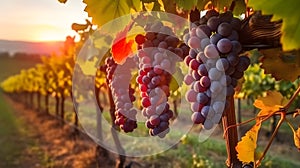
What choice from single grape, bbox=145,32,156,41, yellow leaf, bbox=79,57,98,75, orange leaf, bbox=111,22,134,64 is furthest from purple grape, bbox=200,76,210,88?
yellow leaf, bbox=79,57,98,75

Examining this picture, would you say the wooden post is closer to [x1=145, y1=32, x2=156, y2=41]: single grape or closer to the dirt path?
[x1=145, y1=32, x2=156, y2=41]: single grape

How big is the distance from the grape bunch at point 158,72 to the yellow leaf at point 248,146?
25 cm

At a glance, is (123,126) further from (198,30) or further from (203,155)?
(203,155)

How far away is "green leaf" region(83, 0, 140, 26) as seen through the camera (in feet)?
4.96

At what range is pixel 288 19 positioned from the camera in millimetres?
848

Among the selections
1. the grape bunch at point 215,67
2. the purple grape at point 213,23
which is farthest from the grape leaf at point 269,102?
the purple grape at point 213,23

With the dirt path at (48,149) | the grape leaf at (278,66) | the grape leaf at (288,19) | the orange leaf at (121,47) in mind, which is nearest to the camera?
the grape leaf at (288,19)

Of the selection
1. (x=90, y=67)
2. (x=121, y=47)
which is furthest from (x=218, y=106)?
(x=90, y=67)

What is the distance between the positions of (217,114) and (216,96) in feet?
0.18

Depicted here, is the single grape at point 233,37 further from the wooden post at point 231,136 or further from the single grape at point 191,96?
the wooden post at point 231,136

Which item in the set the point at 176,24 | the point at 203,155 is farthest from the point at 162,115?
the point at 203,155

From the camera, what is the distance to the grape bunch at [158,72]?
151 cm

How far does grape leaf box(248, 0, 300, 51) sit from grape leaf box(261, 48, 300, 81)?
Result: 0.57 m

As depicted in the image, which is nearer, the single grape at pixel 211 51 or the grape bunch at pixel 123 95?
the single grape at pixel 211 51
